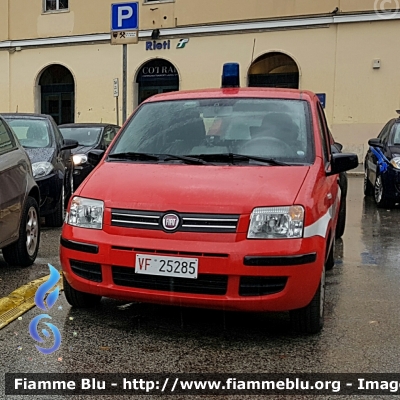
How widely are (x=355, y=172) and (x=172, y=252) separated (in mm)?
14260

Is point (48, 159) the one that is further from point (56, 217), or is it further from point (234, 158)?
point (234, 158)

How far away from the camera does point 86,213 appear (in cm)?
386

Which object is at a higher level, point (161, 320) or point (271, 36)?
point (271, 36)

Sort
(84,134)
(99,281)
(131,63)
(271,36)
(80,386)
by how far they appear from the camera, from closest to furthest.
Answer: (80,386) < (99,281) < (84,134) < (271,36) < (131,63)

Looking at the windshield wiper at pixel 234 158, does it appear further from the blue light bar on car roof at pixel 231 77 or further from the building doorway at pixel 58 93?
the building doorway at pixel 58 93

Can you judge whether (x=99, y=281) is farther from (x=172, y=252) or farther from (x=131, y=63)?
(x=131, y=63)

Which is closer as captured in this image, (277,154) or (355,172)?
(277,154)

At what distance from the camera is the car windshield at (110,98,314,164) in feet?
14.3

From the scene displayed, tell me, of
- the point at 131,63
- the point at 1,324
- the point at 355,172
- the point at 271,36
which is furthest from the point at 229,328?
the point at 131,63

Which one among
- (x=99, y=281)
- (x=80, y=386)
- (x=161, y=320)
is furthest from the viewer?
(x=161, y=320)

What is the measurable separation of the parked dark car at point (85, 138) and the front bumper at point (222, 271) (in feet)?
21.8

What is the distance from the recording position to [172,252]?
354 centimetres

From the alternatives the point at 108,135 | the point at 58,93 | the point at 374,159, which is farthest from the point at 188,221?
the point at 58,93

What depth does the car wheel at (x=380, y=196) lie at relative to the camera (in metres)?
9.81
